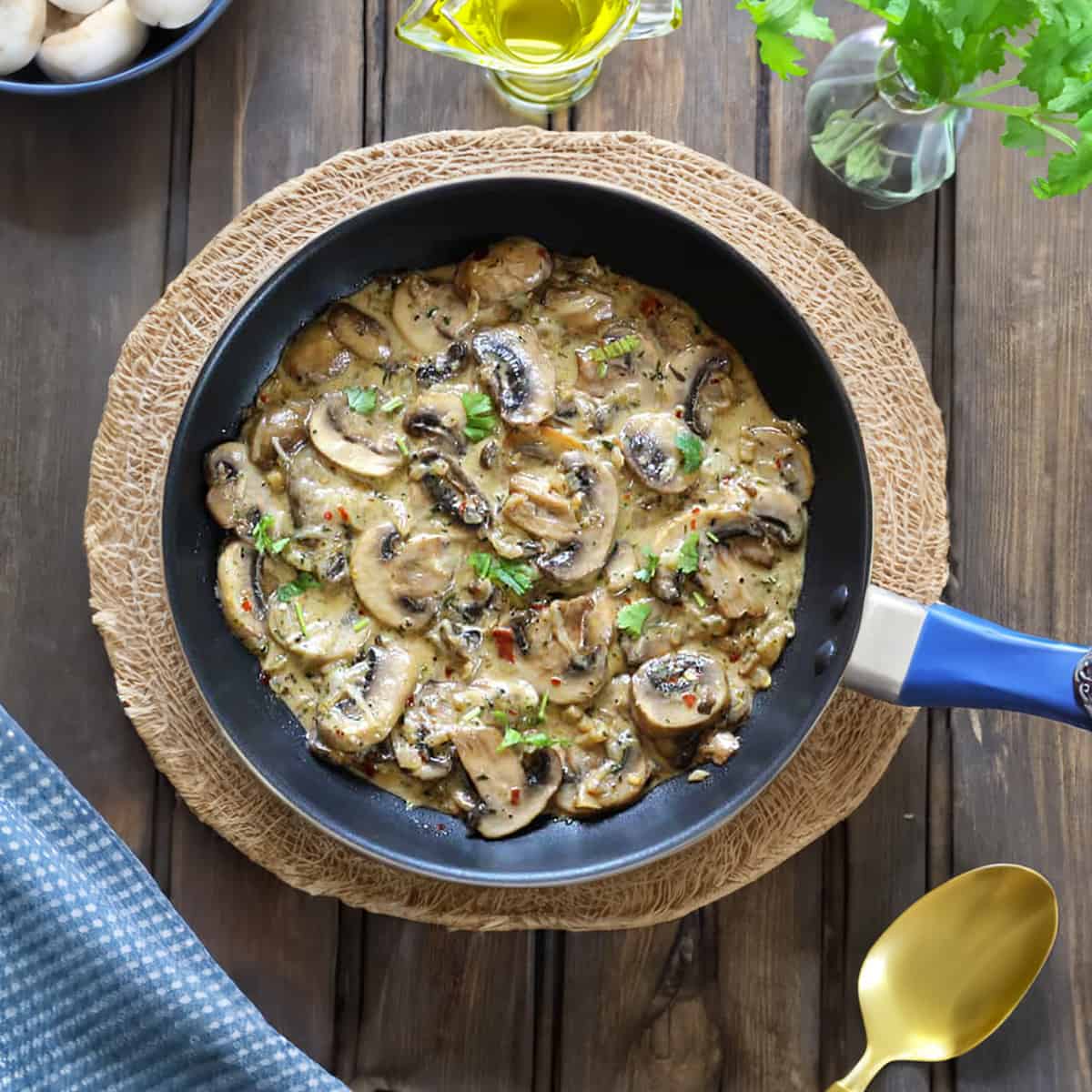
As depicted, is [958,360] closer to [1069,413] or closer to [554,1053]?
[1069,413]

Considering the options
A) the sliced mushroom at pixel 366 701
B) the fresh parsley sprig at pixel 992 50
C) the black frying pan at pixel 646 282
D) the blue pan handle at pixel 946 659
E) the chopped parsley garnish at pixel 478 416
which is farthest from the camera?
the chopped parsley garnish at pixel 478 416

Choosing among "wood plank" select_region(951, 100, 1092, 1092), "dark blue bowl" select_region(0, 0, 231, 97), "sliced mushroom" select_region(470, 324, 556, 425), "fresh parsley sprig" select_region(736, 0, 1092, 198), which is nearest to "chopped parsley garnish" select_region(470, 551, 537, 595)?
"sliced mushroom" select_region(470, 324, 556, 425)

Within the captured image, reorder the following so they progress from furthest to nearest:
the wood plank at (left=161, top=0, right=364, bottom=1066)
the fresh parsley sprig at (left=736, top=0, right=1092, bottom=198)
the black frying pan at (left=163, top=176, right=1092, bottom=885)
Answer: the wood plank at (left=161, top=0, right=364, bottom=1066) < the black frying pan at (left=163, top=176, right=1092, bottom=885) < the fresh parsley sprig at (left=736, top=0, right=1092, bottom=198)

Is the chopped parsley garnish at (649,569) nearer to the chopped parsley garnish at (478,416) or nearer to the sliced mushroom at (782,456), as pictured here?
the sliced mushroom at (782,456)

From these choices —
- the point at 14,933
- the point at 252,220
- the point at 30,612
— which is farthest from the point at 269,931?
the point at 252,220

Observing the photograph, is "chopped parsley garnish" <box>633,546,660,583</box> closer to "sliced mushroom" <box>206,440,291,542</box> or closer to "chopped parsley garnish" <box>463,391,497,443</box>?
"chopped parsley garnish" <box>463,391,497,443</box>

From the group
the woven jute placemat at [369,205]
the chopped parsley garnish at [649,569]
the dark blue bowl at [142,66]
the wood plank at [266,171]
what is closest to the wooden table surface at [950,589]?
the wood plank at [266,171]

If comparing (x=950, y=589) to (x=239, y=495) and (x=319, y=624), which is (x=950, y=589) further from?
(x=239, y=495)

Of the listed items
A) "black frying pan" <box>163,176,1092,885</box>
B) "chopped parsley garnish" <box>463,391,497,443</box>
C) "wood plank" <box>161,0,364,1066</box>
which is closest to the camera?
"black frying pan" <box>163,176,1092,885</box>
